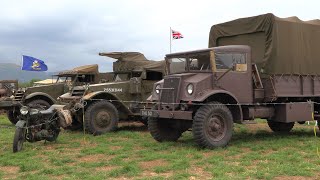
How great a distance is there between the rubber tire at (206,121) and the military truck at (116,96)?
3.90 m

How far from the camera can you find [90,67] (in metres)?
15.7

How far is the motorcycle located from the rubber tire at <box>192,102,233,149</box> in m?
3.02

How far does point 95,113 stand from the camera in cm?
1245

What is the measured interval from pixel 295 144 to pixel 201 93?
255 centimetres

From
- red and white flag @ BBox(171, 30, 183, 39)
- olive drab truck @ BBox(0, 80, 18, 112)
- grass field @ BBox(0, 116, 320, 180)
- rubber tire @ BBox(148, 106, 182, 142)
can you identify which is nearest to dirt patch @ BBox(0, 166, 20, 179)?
grass field @ BBox(0, 116, 320, 180)

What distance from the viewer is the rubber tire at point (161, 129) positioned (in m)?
10.6

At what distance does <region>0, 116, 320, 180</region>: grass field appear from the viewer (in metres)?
7.03

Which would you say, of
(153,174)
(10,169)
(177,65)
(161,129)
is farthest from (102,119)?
(153,174)

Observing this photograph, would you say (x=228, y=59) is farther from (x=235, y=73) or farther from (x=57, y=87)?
(x=57, y=87)

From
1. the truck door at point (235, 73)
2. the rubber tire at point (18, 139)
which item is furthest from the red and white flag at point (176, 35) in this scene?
the rubber tire at point (18, 139)

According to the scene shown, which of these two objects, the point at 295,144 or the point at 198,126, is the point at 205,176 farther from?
the point at 295,144

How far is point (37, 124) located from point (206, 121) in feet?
12.1

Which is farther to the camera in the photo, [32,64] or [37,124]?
[32,64]

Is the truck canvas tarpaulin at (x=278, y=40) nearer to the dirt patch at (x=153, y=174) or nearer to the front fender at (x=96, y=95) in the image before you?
the front fender at (x=96, y=95)
